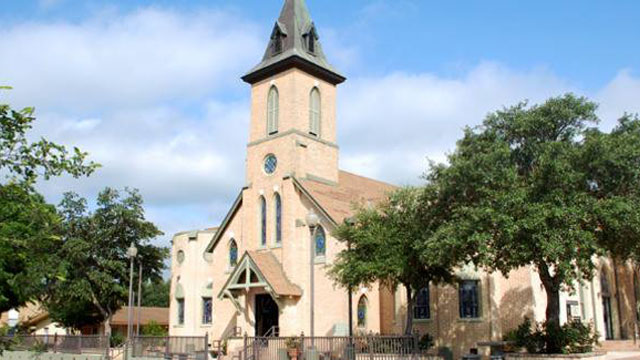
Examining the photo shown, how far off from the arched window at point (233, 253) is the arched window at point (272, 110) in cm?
685

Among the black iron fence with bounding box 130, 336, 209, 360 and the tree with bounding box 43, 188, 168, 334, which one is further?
the tree with bounding box 43, 188, 168, 334

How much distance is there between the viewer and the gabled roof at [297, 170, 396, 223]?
34.3 m

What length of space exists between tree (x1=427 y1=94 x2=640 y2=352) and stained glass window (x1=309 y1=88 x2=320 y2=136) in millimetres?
16088

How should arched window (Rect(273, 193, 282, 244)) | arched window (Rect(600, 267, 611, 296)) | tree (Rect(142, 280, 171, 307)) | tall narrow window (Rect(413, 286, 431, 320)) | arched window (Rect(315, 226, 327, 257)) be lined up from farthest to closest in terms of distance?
1. tree (Rect(142, 280, 171, 307))
2. arched window (Rect(600, 267, 611, 296))
3. arched window (Rect(273, 193, 282, 244))
4. arched window (Rect(315, 226, 327, 257))
5. tall narrow window (Rect(413, 286, 431, 320))

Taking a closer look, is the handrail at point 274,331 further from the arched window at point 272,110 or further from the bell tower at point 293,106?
the arched window at point 272,110

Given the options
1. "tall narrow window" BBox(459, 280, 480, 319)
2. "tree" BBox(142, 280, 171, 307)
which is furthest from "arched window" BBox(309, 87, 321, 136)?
"tree" BBox(142, 280, 171, 307)

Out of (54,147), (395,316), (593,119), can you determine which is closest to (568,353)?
(593,119)

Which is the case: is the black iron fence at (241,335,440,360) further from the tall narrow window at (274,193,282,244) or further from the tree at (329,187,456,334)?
the tall narrow window at (274,193,282,244)

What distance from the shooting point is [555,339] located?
2339 cm

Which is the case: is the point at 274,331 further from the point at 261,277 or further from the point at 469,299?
the point at 469,299

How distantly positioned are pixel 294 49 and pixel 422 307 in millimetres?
16193

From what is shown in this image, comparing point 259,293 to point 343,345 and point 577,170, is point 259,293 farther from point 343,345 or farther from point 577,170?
point 577,170

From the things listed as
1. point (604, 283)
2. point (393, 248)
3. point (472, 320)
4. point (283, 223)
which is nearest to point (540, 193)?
point (393, 248)

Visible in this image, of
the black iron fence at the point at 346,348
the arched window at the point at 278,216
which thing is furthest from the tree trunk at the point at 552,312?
the arched window at the point at 278,216
